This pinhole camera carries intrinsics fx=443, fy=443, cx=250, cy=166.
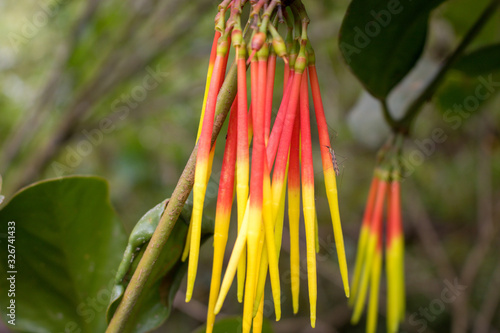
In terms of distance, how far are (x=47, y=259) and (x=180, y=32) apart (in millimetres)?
1154

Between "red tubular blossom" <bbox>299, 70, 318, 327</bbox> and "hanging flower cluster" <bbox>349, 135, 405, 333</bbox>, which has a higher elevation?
"red tubular blossom" <bbox>299, 70, 318, 327</bbox>

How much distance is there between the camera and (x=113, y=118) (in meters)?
1.63

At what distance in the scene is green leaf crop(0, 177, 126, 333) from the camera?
1.70 feet

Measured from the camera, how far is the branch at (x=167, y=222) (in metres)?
0.40

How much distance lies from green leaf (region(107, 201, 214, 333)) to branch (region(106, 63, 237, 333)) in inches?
0.9

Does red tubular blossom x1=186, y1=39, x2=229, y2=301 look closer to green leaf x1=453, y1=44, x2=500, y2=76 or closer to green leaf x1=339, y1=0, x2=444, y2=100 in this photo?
green leaf x1=339, y1=0, x2=444, y2=100
